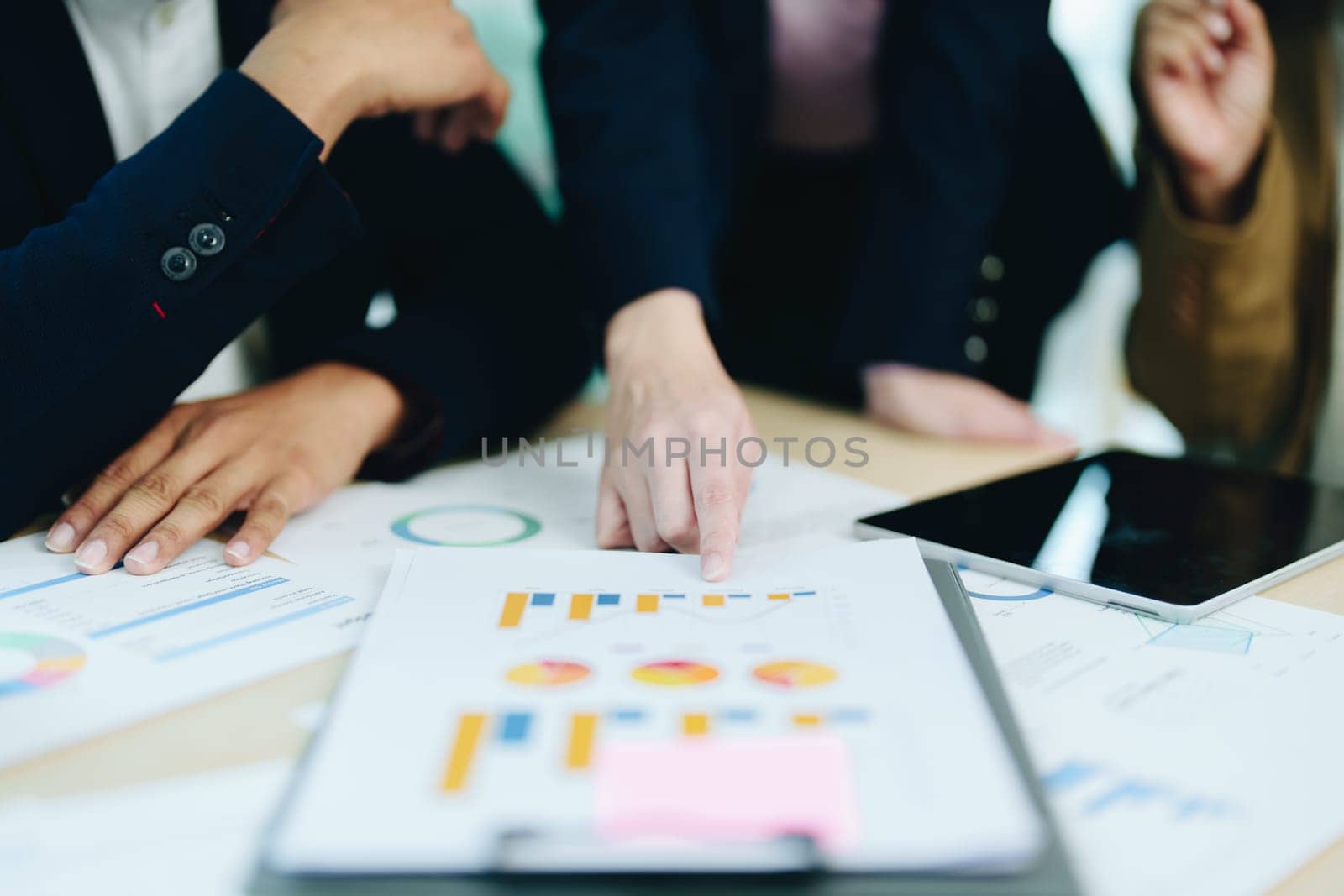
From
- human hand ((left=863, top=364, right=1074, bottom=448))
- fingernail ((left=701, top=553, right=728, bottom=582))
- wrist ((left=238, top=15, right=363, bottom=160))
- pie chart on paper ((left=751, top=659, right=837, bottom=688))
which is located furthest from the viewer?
human hand ((left=863, top=364, right=1074, bottom=448))

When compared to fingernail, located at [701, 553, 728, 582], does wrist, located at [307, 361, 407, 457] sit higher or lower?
higher

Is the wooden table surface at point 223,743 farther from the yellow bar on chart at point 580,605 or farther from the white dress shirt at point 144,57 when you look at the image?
the white dress shirt at point 144,57

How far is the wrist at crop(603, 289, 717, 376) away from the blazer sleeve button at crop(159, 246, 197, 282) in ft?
0.86

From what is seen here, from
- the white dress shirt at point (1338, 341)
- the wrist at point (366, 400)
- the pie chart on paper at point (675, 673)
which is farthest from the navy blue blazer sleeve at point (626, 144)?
the white dress shirt at point (1338, 341)

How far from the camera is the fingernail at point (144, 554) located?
503 mm

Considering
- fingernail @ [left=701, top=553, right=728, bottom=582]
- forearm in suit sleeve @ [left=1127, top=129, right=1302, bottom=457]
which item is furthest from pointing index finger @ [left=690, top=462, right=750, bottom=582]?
forearm in suit sleeve @ [left=1127, top=129, right=1302, bottom=457]

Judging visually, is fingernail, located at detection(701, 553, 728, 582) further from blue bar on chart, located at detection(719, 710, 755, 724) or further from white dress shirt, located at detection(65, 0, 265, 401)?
white dress shirt, located at detection(65, 0, 265, 401)

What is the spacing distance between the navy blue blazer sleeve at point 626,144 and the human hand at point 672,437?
4 cm

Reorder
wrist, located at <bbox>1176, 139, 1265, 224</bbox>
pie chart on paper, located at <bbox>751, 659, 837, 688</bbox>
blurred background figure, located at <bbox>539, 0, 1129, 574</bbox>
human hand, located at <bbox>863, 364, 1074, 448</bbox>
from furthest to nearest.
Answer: wrist, located at <bbox>1176, 139, 1265, 224</bbox> → human hand, located at <bbox>863, 364, 1074, 448</bbox> → blurred background figure, located at <bbox>539, 0, 1129, 574</bbox> → pie chart on paper, located at <bbox>751, 659, 837, 688</bbox>

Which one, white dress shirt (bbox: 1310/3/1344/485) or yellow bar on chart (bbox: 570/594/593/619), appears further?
white dress shirt (bbox: 1310/3/1344/485)

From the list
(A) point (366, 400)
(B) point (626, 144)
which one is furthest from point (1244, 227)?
(A) point (366, 400)

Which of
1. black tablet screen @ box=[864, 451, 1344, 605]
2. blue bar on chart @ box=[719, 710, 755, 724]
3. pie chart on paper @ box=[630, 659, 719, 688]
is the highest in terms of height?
black tablet screen @ box=[864, 451, 1344, 605]

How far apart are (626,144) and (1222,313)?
60 cm

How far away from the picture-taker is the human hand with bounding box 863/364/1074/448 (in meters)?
0.86
